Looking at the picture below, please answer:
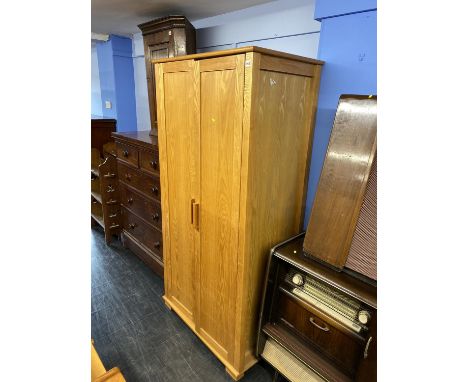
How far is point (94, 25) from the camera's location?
9.91 feet

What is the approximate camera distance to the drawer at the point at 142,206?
232 cm

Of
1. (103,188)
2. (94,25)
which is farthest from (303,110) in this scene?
(94,25)

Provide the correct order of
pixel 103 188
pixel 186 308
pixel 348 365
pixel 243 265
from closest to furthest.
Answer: pixel 348 365 < pixel 243 265 < pixel 186 308 < pixel 103 188

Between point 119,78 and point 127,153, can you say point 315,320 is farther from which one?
point 119,78

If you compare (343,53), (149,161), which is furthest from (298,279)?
(149,161)

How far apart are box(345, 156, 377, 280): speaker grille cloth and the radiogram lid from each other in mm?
53

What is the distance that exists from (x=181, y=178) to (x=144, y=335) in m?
1.13

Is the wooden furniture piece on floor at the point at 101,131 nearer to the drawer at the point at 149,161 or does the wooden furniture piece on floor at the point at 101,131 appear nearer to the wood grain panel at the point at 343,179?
the drawer at the point at 149,161

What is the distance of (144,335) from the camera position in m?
1.94

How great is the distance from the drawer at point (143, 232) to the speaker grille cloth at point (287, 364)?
1.21m

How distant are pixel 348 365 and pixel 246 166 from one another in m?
1.00
